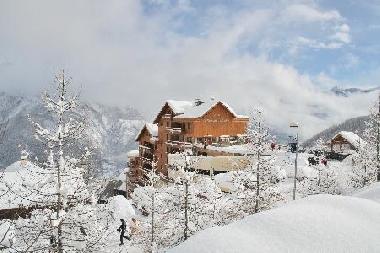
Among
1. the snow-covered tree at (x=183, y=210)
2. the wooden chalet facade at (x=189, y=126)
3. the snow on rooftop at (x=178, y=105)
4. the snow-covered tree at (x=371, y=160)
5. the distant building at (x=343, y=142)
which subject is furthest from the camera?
the distant building at (x=343, y=142)

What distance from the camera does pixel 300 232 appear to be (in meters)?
6.99

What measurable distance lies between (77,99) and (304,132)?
55.5ft

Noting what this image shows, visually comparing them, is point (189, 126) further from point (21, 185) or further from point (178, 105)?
point (21, 185)

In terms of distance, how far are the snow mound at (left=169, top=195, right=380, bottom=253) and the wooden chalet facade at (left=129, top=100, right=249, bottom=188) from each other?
54.8m

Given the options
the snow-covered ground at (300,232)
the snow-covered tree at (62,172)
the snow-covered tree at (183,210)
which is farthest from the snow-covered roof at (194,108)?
the snow-covered ground at (300,232)

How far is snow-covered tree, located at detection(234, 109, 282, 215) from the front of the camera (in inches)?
1145

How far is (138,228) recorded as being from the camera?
43.7 meters

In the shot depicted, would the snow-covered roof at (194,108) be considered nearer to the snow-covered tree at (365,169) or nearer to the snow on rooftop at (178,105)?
the snow on rooftop at (178,105)

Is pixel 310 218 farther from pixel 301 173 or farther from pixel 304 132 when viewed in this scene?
pixel 301 173

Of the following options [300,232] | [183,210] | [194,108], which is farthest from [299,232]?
[194,108]

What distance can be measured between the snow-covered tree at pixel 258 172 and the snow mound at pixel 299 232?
2085cm

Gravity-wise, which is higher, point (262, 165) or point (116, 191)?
point (262, 165)

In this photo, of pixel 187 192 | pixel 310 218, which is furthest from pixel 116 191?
pixel 310 218

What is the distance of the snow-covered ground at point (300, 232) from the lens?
6.49m
